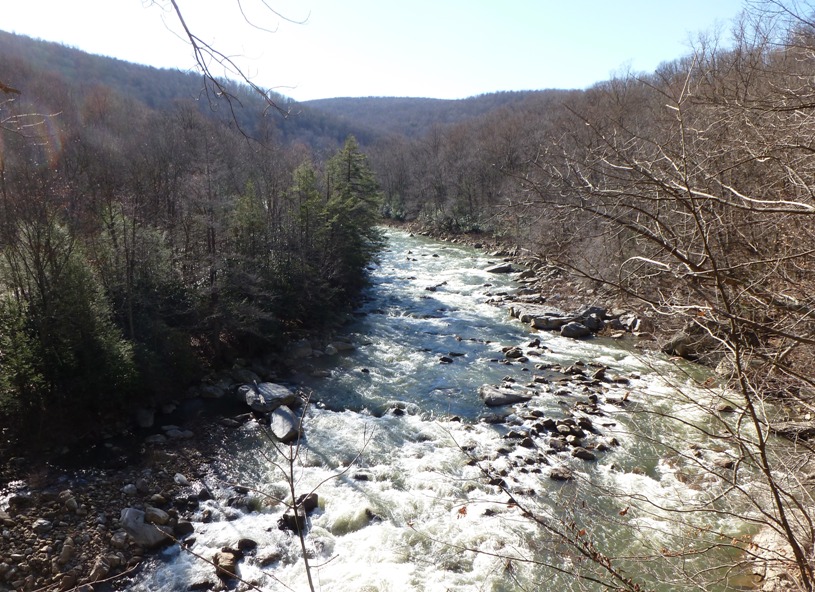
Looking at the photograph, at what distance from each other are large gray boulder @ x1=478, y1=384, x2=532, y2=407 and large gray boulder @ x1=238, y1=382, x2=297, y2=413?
4.59m

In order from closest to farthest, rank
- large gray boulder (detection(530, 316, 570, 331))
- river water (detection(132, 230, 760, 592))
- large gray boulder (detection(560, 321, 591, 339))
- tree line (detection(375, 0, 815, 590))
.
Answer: tree line (detection(375, 0, 815, 590)) < river water (detection(132, 230, 760, 592)) < large gray boulder (detection(560, 321, 591, 339)) < large gray boulder (detection(530, 316, 570, 331))

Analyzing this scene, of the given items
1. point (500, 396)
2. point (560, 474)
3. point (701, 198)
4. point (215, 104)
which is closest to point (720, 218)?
point (701, 198)

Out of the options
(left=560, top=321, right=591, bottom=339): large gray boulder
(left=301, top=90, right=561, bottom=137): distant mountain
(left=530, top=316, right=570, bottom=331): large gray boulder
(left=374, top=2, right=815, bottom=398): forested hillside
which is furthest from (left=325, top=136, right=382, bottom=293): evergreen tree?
(left=301, top=90, right=561, bottom=137): distant mountain

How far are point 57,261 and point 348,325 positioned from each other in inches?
378

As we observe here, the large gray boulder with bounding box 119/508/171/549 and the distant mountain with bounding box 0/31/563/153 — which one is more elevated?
the distant mountain with bounding box 0/31/563/153

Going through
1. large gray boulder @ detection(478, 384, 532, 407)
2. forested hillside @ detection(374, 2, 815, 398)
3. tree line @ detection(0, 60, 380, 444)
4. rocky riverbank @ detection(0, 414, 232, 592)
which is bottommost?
rocky riverbank @ detection(0, 414, 232, 592)

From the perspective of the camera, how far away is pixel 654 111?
7.32 metres

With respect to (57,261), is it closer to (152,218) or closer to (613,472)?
(152,218)

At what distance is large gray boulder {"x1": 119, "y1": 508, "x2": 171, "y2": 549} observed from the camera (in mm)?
7445

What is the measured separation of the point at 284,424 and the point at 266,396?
5.13ft

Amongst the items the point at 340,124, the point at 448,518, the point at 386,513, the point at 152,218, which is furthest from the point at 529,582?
the point at 340,124

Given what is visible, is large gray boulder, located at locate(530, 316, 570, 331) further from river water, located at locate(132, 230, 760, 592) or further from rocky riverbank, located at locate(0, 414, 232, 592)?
rocky riverbank, located at locate(0, 414, 232, 592)

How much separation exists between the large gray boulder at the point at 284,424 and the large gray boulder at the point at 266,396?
1.31ft

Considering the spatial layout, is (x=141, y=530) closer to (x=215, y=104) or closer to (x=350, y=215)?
(x=215, y=104)
